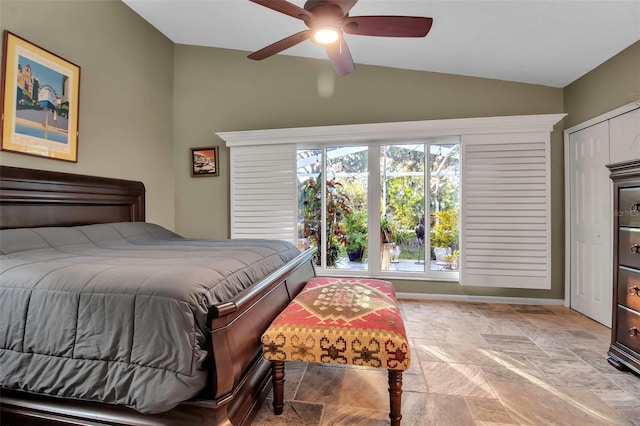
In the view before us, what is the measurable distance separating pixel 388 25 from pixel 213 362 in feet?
6.71

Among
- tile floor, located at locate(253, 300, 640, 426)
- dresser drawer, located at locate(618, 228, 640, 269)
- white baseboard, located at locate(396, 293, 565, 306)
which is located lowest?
Answer: tile floor, located at locate(253, 300, 640, 426)

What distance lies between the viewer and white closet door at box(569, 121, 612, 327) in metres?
2.74

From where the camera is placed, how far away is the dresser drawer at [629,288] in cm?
186

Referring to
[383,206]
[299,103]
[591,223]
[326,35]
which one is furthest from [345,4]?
[591,223]

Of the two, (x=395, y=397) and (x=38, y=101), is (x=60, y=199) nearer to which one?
(x=38, y=101)

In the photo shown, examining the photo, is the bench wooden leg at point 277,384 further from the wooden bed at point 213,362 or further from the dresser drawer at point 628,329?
the dresser drawer at point 628,329

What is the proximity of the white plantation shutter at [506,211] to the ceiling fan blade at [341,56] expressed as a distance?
1706 mm

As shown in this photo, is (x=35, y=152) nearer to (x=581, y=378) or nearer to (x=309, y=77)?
(x=309, y=77)

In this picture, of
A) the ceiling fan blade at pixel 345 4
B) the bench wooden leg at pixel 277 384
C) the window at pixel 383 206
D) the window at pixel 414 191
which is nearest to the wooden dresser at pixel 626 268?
the window at pixel 414 191

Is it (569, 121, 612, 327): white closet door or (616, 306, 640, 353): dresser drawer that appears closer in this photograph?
(616, 306, 640, 353): dresser drawer

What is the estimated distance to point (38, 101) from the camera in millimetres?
2373

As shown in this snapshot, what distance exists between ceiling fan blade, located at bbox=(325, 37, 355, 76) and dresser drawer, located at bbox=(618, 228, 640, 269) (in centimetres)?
225

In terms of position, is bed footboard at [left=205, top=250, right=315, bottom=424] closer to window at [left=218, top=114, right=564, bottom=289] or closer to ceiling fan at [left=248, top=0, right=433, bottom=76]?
ceiling fan at [left=248, top=0, right=433, bottom=76]

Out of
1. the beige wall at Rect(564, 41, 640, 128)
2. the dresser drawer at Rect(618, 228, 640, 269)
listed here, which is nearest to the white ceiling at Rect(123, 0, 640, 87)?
the beige wall at Rect(564, 41, 640, 128)
